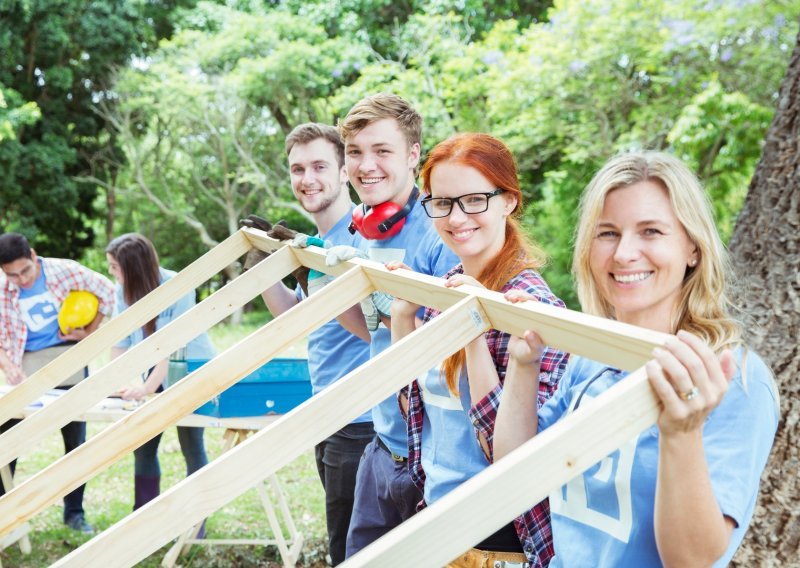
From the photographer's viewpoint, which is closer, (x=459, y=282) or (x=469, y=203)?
(x=459, y=282)

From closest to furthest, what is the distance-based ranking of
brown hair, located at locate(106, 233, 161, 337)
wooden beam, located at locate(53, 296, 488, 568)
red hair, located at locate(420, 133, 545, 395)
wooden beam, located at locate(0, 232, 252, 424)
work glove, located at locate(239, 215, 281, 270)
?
wooden beam, located at locate(53, 296, 488, 568), red hair, located at locate(420, 133, 545, 395), wooden beam, located at locate(0, 232, 252, 424), work glove, located at locate(239, 215, 281, 270), brown hair, located at locate(106, 233, 161, 337)

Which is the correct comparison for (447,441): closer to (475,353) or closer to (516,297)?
(475,353)

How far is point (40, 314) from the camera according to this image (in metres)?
5.30

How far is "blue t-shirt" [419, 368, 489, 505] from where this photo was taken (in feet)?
6.28

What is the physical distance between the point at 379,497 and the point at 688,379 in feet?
5.71

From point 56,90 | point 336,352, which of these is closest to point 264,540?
point 336,352

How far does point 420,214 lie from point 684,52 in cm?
992

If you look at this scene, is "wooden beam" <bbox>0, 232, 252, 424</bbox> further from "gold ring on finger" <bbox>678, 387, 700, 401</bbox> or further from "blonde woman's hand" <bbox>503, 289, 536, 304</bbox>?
"gold ring on finger" <bbox>678, 387, 700, 401</bbox>

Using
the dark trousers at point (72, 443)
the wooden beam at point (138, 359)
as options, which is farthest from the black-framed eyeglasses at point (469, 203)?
the dark trousers at point (72, 443)

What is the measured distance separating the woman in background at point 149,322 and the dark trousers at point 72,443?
726 millimetres

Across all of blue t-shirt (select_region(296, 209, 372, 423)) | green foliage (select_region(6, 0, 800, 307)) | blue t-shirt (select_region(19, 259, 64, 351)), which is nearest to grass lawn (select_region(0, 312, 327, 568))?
blue t-shirt (select_region(19, 259, 64, 351))

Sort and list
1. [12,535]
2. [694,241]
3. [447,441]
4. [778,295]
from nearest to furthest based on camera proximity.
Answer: [694,241]
[447,441]
[778,295]
[12,535]

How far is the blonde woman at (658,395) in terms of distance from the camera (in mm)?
1235

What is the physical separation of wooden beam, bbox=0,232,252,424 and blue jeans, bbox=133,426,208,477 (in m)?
2.23
